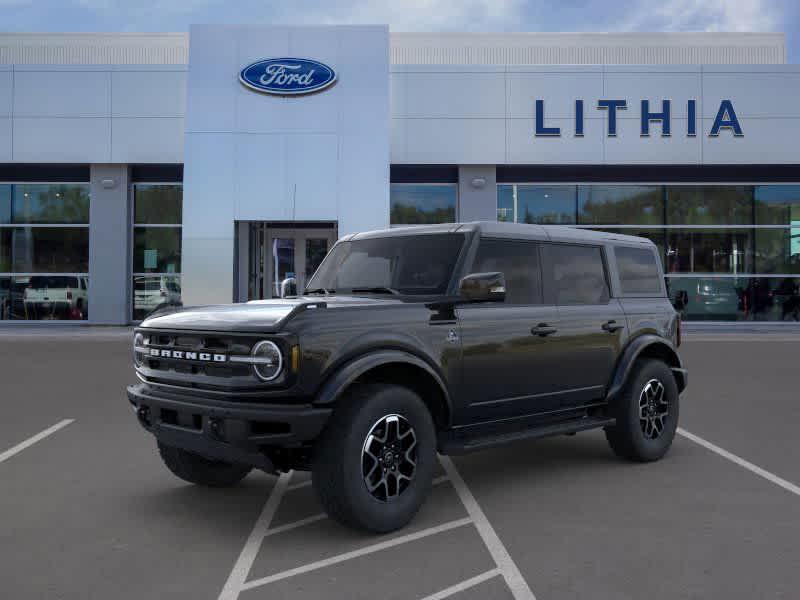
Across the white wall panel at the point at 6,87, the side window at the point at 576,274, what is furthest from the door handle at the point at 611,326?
the white wall panel at the point at 6,87

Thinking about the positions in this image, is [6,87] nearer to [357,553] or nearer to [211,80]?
[211,80]

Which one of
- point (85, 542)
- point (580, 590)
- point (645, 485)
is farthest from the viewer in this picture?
point (645, 485)

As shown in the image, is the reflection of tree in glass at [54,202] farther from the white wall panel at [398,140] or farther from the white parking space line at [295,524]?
the white parking space line at [295,524]

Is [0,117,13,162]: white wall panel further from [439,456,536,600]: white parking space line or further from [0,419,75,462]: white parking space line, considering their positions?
[439,456,536,600]: white parking space line

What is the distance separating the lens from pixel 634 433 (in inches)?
248

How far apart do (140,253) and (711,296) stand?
17251mm

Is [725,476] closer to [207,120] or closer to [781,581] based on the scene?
[781,581]

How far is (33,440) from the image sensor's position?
24.3 ft

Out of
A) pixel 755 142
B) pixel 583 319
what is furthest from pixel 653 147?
pixel 583 319

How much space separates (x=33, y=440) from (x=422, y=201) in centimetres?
1677

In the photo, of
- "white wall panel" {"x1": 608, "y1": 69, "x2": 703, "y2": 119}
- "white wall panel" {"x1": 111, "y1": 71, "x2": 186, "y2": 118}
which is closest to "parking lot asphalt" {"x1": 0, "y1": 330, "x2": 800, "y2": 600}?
"white wall panel" {"x1": 111, "y1": 71, "x2": 186, "y2": 118}

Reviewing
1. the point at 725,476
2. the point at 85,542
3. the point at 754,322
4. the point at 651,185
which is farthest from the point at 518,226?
the point at 754,322

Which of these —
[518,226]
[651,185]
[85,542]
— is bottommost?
[85,542]

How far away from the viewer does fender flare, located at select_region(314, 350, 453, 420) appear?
14.2 ft
